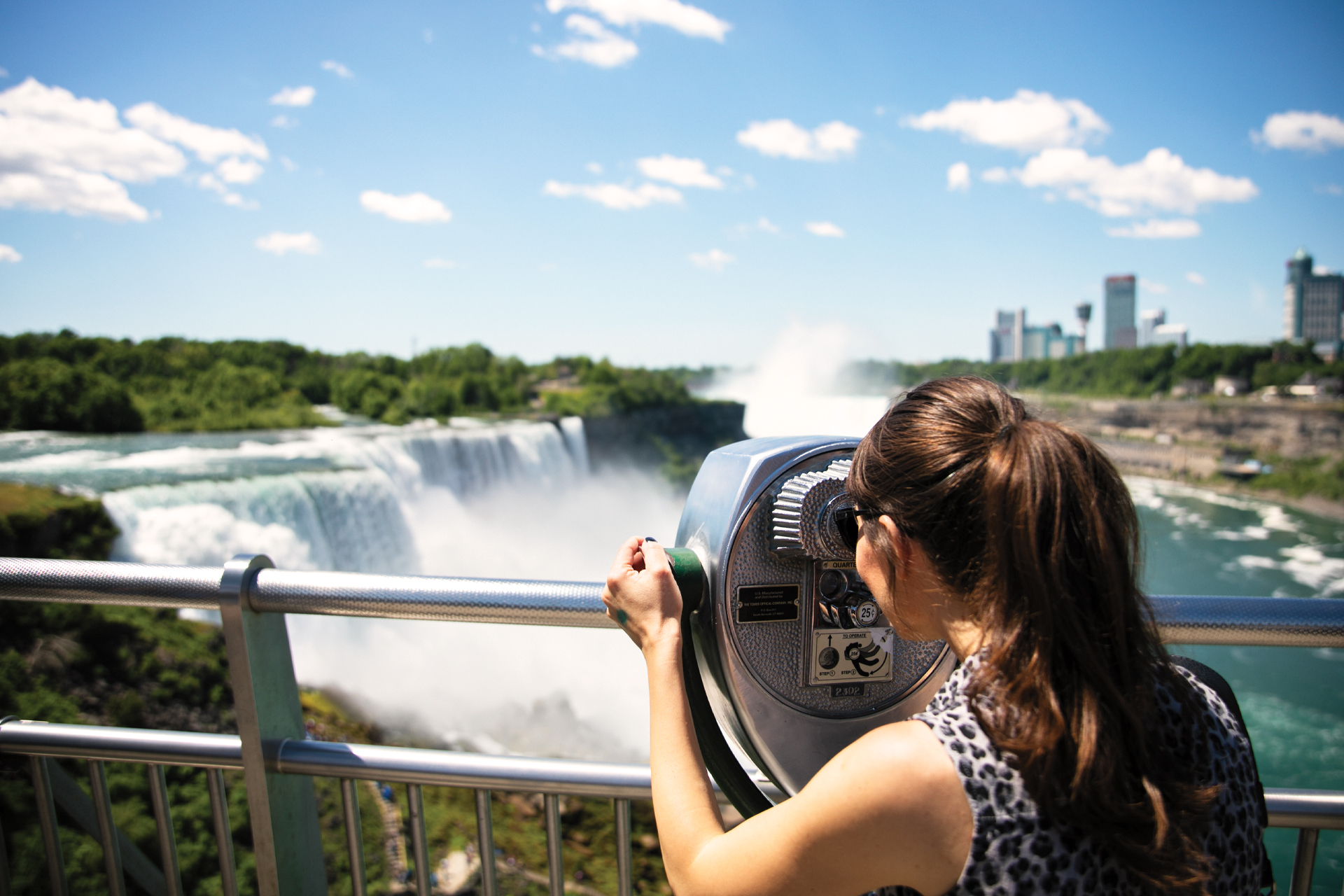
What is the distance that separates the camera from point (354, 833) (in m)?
1.38

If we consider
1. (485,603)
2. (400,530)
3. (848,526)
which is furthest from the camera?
(400,530)

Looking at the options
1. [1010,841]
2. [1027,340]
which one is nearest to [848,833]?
[1010,841]

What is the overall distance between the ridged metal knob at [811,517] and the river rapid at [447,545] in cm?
778

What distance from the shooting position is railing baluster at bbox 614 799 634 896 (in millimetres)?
1294

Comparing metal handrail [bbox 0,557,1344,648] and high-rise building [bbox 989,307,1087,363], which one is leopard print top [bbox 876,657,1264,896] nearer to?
metal handrail [bbox 0,557,1344,648]

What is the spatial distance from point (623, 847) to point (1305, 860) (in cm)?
109

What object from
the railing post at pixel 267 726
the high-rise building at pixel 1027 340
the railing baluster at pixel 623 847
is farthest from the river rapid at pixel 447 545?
the high-rise building at pixel 1027 340

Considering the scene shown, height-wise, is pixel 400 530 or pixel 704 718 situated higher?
pixel 704 718

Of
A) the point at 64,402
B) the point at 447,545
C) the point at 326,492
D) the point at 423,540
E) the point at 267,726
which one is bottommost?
the point at 447,545

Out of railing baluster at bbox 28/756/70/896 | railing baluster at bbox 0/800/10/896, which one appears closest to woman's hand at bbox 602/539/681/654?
railing baluster at bbox 28/756/70/896

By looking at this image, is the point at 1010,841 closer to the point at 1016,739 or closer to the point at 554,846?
the point at 1016,739

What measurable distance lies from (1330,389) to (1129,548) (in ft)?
241

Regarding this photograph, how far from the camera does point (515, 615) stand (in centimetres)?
125

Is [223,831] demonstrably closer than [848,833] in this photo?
No
